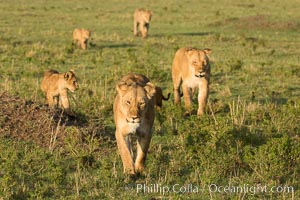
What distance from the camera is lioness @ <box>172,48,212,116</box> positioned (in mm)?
10367

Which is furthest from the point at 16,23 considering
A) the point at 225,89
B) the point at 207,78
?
the point at 207,78

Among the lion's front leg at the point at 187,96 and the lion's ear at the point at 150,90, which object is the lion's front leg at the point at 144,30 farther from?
the lion's ear at the point at 150,90

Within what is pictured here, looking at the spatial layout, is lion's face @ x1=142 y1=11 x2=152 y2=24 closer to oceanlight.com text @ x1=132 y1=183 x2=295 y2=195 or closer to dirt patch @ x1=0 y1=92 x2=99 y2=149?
dirt patch @ x1=0 y1=92 x2=99 y2=149

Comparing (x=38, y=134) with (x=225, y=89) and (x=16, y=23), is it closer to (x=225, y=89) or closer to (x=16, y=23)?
(x=225, y=89)

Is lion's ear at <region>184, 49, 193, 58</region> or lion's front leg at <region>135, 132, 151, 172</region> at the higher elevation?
lion's ear at <region>184, 49, 193, 58</region>

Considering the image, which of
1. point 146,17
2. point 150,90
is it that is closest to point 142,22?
point 146,17

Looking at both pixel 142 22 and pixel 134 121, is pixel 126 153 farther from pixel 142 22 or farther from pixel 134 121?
pixel 142 22

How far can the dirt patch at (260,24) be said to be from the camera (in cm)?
2878

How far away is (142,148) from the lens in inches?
275

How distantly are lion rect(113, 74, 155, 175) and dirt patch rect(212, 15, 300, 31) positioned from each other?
22489mm

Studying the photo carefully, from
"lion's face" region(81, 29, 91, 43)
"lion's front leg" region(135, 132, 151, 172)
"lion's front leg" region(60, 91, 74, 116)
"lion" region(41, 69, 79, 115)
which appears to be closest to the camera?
"lion's front leg" region(135, 132, 151, 172)

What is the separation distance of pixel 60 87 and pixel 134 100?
4549 mm

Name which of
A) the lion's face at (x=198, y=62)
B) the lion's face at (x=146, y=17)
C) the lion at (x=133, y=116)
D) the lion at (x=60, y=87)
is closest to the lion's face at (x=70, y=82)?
the lion at (x=60, y=87)

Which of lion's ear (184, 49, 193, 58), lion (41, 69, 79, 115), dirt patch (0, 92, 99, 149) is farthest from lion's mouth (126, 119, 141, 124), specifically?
lion's ear (184, 49, 193, 58)
